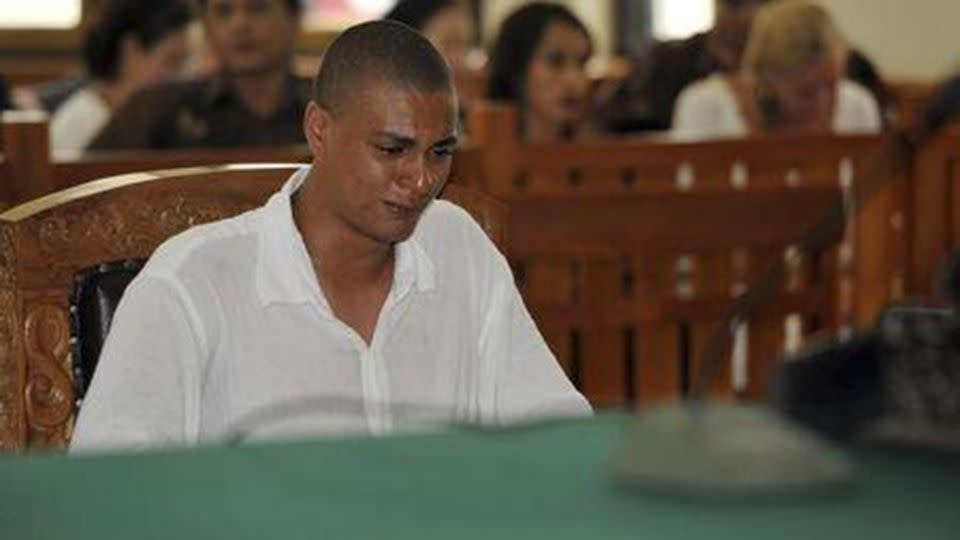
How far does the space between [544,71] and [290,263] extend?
141 inches

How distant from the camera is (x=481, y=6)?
10609 mm

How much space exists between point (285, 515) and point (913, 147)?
0.37m

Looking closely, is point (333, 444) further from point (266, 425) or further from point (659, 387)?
point (659, 387)

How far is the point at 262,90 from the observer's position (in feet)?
16.8

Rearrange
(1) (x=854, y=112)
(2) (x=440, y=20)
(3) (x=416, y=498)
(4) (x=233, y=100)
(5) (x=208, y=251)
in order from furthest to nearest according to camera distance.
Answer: (2) (x=440, y=20)
(1) (x=854, y=112)
(4) (x=233, y=100)
(5) (x=208, y=251)
(3) (x=416, y=498)

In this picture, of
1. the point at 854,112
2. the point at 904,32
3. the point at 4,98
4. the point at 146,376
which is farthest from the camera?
the point at 904,32

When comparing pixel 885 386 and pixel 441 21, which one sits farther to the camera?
pixel 441 21

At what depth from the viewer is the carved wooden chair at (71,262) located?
230 cm

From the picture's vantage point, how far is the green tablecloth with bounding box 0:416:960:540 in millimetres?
1051

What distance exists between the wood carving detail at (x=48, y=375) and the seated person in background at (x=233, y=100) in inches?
106

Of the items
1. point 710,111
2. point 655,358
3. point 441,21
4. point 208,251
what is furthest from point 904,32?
point 208,251

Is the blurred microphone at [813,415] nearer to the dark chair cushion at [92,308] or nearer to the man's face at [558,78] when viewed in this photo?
the dark chair cushion at [92,308]

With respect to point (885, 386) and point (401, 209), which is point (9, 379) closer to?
point (401, 209)

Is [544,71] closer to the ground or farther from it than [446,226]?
closer to the ground
